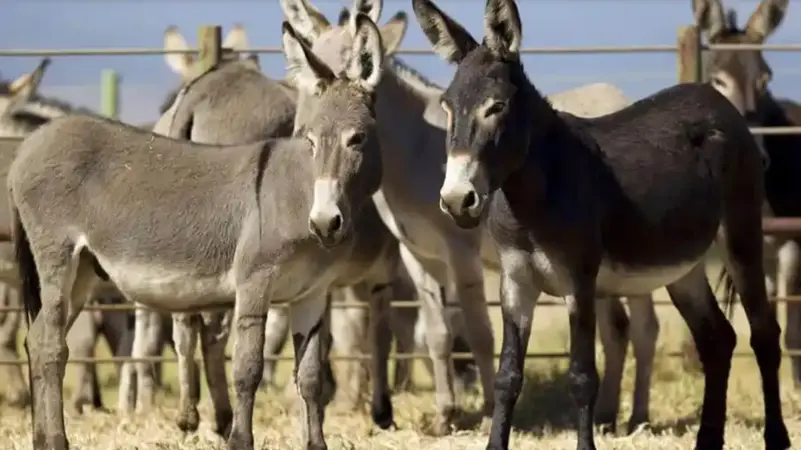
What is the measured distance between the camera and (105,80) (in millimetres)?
11805

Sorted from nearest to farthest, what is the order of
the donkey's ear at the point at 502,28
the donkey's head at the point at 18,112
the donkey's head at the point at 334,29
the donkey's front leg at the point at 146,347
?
the donkey's ear at the point at 502,28
the donkey's head at the point at 334,29
the donkey's front leg at the point at 146,347
the donkey's head at the point at 18,112

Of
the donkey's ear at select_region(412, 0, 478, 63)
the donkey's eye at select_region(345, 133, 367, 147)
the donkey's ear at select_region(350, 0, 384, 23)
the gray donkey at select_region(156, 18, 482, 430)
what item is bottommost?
the gray donkey at select_region(156, 18, 482, 430)

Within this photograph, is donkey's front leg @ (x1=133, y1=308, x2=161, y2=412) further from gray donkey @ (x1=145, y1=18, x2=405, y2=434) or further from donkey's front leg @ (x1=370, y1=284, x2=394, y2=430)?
donkey's front leg @ (x1=370, y1=284, x2=394, y2=430)

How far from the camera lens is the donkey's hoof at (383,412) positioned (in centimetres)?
794

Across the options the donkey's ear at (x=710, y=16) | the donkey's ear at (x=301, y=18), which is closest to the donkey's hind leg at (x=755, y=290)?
the donkey's ear at (x=301, y=18)

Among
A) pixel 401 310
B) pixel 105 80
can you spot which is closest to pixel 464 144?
pixel 401 310

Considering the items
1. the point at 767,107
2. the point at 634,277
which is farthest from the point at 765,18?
the point at 634,277

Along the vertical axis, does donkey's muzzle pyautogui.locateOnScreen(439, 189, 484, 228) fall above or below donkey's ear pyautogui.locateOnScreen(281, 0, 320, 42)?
below

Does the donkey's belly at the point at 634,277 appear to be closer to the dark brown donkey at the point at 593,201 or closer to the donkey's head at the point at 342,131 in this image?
the dark brown donkey at the point at 593,201

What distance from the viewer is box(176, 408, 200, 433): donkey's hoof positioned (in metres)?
7.83

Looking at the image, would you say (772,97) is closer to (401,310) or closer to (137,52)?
(401,310)

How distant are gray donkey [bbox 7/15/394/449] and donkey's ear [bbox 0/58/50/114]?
3.66m

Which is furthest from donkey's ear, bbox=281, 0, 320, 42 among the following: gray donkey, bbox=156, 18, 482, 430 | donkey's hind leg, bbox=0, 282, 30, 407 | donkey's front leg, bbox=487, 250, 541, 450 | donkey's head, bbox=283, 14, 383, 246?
donkey's hind leg, bbox=0, 282, 30, 407

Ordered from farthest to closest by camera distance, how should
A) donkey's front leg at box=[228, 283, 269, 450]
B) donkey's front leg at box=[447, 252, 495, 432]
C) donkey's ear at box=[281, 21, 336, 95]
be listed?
donkey's front leg at box=[447, 252, 495, 432] → donkey's ear at box=[281, 21, 336, 95] → donkey's front leg at box=[228, 283, 269, 450]
